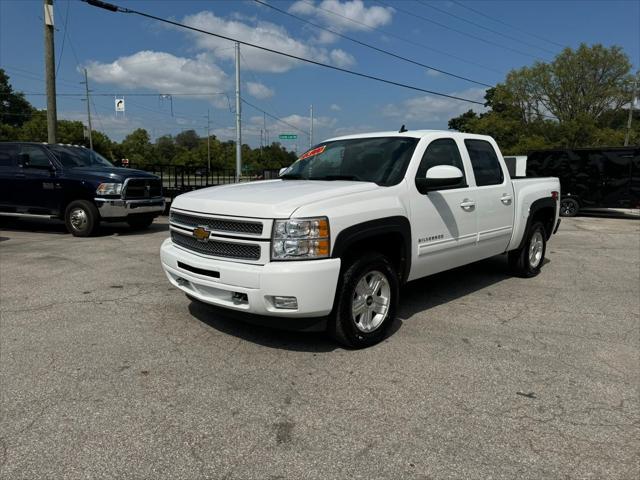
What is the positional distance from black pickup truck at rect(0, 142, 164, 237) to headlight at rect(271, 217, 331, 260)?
7349mm

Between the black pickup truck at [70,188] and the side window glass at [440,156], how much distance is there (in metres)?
7.13

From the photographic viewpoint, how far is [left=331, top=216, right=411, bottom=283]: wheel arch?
376 centimetres

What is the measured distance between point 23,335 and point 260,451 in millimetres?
2863

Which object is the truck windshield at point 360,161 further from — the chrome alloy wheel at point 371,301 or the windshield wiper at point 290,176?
the chrome alloy wheel at point 371,301

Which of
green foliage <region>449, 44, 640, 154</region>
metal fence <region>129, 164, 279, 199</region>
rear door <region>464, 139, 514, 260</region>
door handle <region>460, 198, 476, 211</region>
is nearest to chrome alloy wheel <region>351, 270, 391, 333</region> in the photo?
door handle <region>460, 198, 476, 211</region>

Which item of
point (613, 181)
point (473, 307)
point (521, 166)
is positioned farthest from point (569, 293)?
point (521, 166)

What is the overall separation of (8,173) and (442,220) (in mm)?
9770

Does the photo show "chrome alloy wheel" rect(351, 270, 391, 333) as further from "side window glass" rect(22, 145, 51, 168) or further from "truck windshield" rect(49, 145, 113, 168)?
"side window glass" rect(22, 145, 51, 168)

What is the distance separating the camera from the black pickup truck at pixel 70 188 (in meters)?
9.89

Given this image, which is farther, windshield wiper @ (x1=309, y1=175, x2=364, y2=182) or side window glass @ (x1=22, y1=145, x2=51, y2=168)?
side window glass @ (x1=22, y1=145, x2=51, y2=168)

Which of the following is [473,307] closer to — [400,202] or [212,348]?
[400,202]

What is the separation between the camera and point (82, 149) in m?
11.1

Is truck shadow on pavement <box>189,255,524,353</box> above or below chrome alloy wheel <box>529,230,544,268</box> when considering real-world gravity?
below

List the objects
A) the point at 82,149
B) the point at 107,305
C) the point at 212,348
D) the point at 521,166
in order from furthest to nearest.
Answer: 1. the point at 521,166
2. the point at 82,149
3. the point at 107,305
4. the point at 212,348
